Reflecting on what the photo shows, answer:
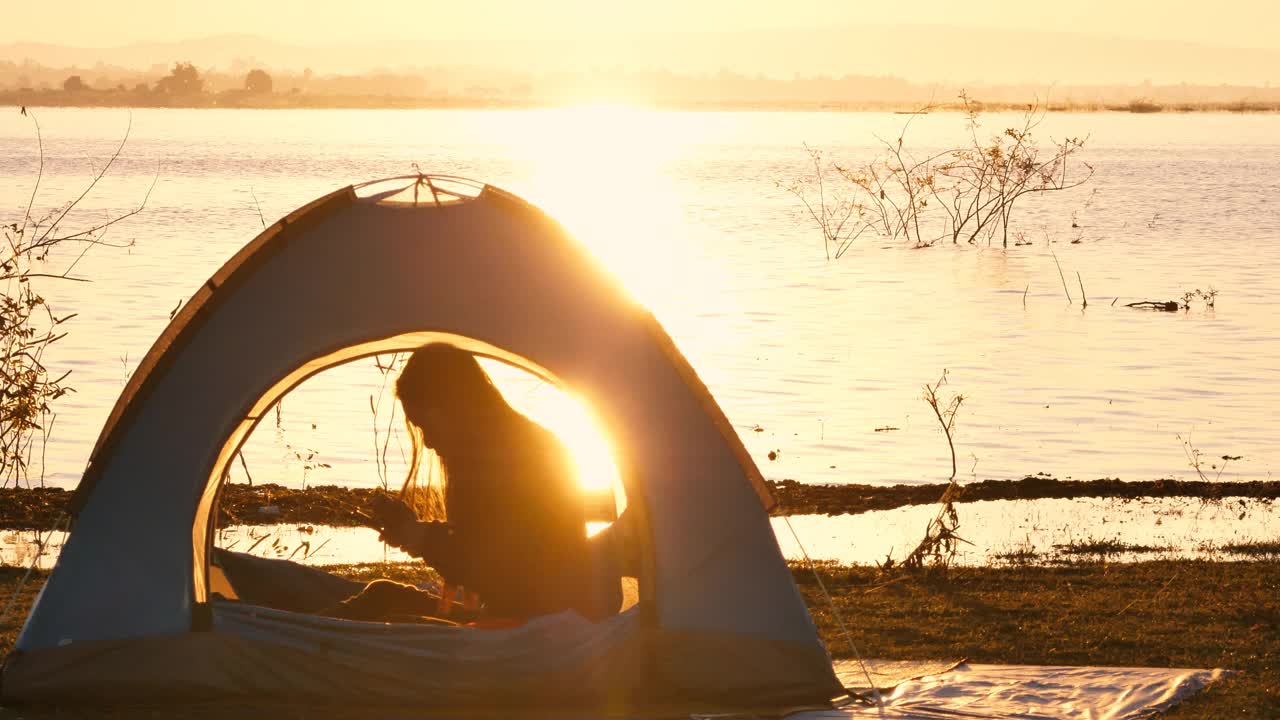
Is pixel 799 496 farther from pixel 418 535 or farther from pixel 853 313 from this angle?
pixel 853 313

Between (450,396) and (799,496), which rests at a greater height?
(450,396)

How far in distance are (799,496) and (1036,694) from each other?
224 inches

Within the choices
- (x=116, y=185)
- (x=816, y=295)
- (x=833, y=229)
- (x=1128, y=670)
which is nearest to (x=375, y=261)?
(x=1128, y=670)

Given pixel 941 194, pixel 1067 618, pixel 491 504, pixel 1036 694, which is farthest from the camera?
pixel 941 194

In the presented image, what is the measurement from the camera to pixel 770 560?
676 centimetres

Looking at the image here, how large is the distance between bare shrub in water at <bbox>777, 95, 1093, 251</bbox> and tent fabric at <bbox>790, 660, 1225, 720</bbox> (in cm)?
1541

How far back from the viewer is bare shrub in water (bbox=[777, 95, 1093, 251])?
28922 millimetres

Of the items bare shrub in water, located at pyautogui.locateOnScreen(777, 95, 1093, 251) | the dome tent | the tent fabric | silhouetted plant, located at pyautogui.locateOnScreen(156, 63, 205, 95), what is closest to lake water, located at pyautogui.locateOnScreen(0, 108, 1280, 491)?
the dome tent

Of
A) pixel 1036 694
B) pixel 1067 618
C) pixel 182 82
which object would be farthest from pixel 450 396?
pixel 182 82

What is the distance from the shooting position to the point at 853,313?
82.8ft

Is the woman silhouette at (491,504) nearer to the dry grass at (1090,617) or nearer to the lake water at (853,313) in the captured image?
the lake water at (853,313)

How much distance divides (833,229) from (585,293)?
115 ft

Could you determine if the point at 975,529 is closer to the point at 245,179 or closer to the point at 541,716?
the point at 541,716

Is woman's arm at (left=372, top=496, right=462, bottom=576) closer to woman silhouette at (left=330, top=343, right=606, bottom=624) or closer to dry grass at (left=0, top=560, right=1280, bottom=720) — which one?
woman silhouette at (left=330, top=343, right=606, bottom=624)
